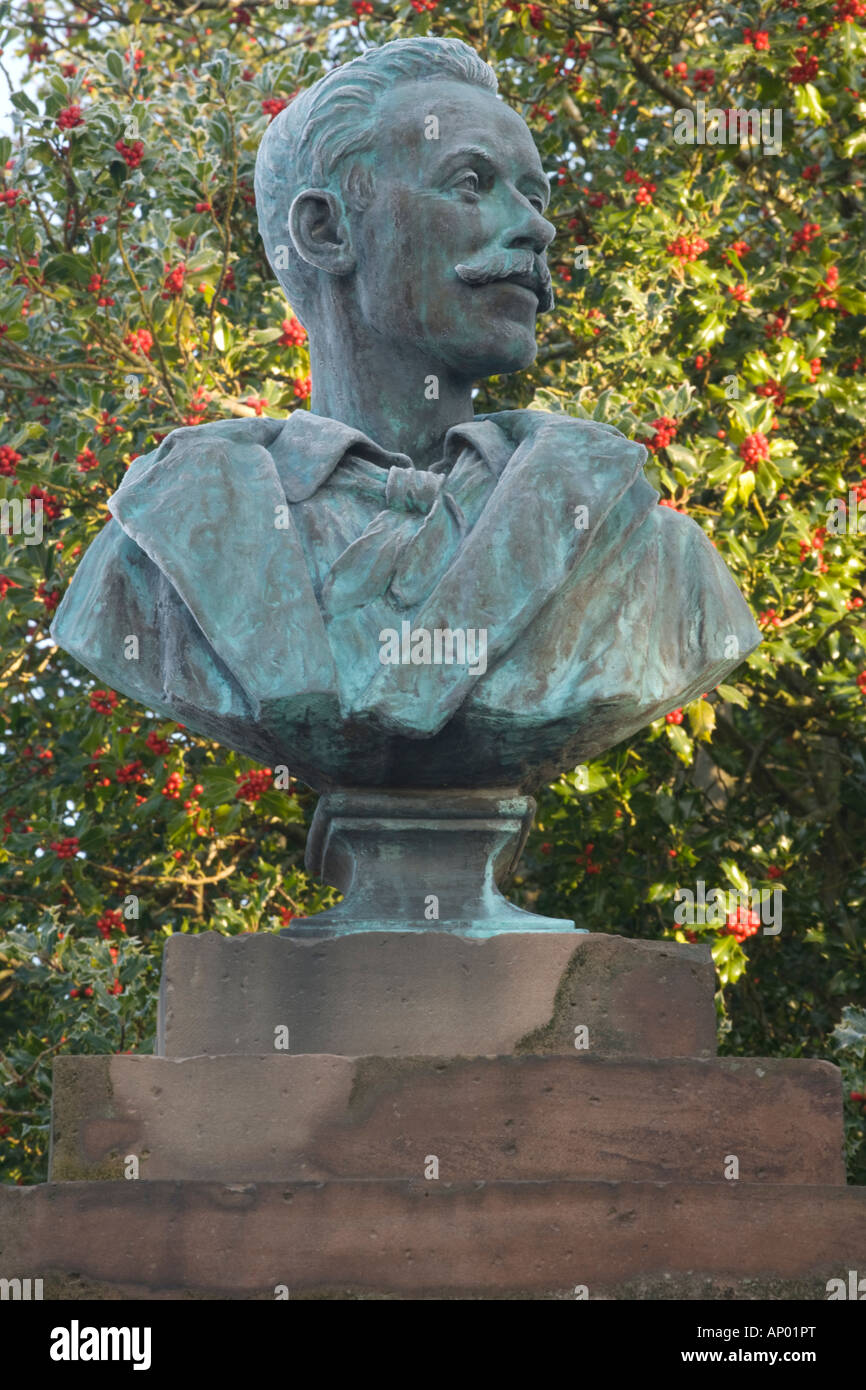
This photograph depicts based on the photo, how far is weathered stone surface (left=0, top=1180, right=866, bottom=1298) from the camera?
154 inches

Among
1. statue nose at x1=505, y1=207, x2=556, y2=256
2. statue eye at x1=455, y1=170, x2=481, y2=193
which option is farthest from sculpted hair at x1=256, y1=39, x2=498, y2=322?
statue nose at x1=505, y1=207, x2=556, y2=256

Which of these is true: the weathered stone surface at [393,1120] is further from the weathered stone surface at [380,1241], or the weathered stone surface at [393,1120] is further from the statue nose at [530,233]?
the statue nose at [530,233]

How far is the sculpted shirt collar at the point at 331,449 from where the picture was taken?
4.68 m

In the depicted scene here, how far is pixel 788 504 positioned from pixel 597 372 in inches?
31.8

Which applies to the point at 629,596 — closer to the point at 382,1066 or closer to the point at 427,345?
the point at 427,345

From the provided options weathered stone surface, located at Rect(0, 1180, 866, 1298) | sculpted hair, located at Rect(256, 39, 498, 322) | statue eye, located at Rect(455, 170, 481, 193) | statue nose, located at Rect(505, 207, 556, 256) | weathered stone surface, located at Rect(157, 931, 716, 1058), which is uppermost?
sculpted hair, located at Rect(256, 39, 498, 322)

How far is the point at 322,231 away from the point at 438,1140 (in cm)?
199

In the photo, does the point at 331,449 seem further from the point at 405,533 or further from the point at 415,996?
the point at 415,996

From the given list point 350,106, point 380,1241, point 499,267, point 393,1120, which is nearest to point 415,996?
point 393,1120

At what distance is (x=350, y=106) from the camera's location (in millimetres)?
4863

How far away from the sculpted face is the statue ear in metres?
0.04

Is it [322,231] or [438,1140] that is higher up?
[322,231]

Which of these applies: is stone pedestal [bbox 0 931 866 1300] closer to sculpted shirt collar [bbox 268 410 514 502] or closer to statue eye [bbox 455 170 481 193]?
sculpted shirt collar [bbox 268 410 514 502]

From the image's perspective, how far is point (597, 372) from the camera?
7727mm
